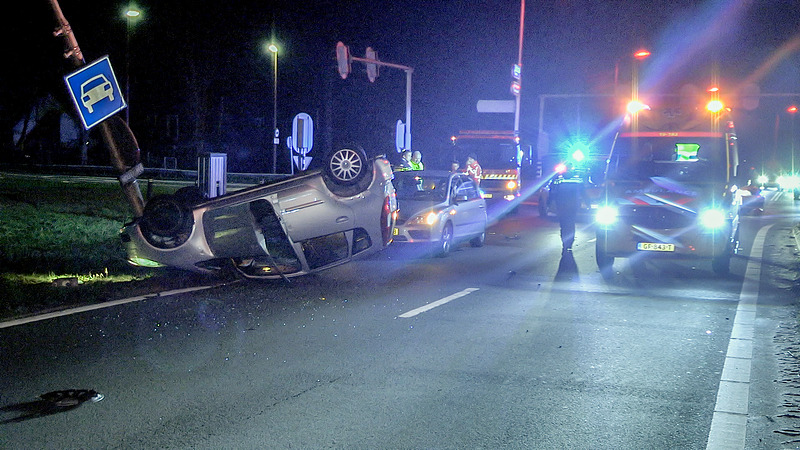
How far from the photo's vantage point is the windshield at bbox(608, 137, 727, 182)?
13.4 m

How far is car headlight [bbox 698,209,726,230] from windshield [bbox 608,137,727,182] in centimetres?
75

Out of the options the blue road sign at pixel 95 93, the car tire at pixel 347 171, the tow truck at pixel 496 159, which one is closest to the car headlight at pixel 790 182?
the tow truck at pixel 496 159

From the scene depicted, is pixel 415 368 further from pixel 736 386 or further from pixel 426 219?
pixel 426 219

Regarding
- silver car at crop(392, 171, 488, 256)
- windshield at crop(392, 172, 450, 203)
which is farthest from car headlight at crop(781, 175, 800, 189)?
windshield at crop(392, 172, 450, 203)

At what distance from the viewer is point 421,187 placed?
16.3 metres

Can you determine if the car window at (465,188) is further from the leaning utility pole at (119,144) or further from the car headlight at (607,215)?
the leaning utility pole at (119,144)

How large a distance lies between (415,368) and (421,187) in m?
9.71

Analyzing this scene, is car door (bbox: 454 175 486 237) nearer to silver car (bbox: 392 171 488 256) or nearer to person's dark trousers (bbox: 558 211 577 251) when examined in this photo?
silver car (bbox: 392 171 488 256)

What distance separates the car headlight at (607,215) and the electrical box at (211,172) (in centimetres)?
692

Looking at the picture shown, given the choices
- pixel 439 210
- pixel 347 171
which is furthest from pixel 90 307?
pixel 439 210

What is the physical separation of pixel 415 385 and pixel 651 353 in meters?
2.52

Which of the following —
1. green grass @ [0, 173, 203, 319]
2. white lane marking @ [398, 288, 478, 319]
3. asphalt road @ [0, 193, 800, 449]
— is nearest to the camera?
asphalt road @ [0, 193, 800, 449]

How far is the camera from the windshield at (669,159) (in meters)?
13.4

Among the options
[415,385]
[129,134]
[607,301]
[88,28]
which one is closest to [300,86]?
[88,28]
